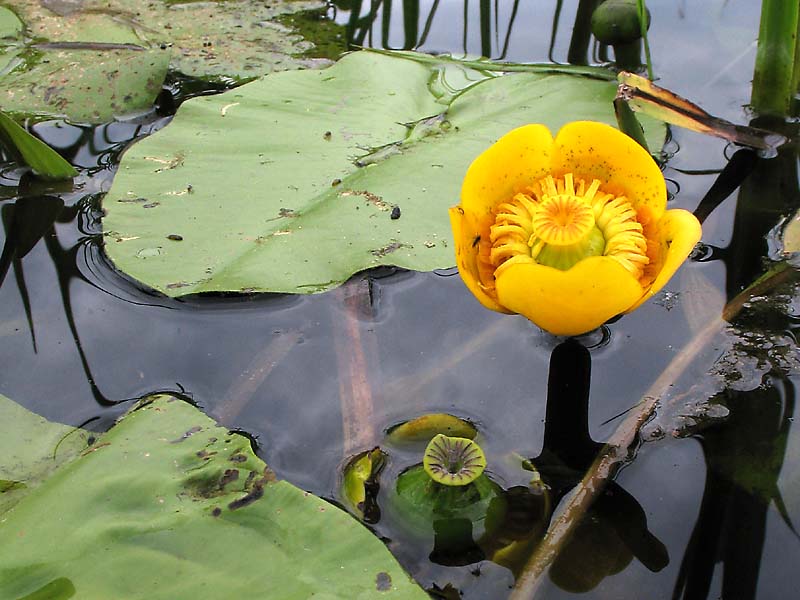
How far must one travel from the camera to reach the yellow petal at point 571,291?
1.05 meters

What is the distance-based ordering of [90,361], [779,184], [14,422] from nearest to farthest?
[14,422], [90,361], [779,184]

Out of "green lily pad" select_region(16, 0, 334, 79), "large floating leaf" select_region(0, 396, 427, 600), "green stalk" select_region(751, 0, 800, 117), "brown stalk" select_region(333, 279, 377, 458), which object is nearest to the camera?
"large floating leaf" select_region(0, 396, 427, 600)

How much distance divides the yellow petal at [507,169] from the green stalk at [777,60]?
2.89 ft

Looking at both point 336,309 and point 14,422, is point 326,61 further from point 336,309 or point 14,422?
point 14,422

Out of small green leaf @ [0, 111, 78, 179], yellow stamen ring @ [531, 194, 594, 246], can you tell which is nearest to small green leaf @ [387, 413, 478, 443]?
yellow stamen ring @ [531, 194, 594, 246]

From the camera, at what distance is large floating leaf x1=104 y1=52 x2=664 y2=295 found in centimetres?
148

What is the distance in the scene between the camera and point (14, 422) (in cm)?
124

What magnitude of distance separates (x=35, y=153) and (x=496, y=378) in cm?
122

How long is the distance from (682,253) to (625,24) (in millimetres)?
1096

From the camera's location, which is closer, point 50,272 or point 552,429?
point 552,429

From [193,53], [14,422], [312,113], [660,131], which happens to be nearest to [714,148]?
[660,131]

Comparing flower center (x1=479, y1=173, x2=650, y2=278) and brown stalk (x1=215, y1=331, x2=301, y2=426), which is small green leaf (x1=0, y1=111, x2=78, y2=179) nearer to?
brown stalk (x1=215, y1=331, x2=301, y2=426)

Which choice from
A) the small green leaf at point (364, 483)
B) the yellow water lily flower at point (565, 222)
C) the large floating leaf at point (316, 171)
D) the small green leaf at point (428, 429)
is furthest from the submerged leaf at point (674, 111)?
the small green leaf at point (364, 483)

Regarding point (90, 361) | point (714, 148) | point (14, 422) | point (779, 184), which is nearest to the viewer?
point (14, 422)
